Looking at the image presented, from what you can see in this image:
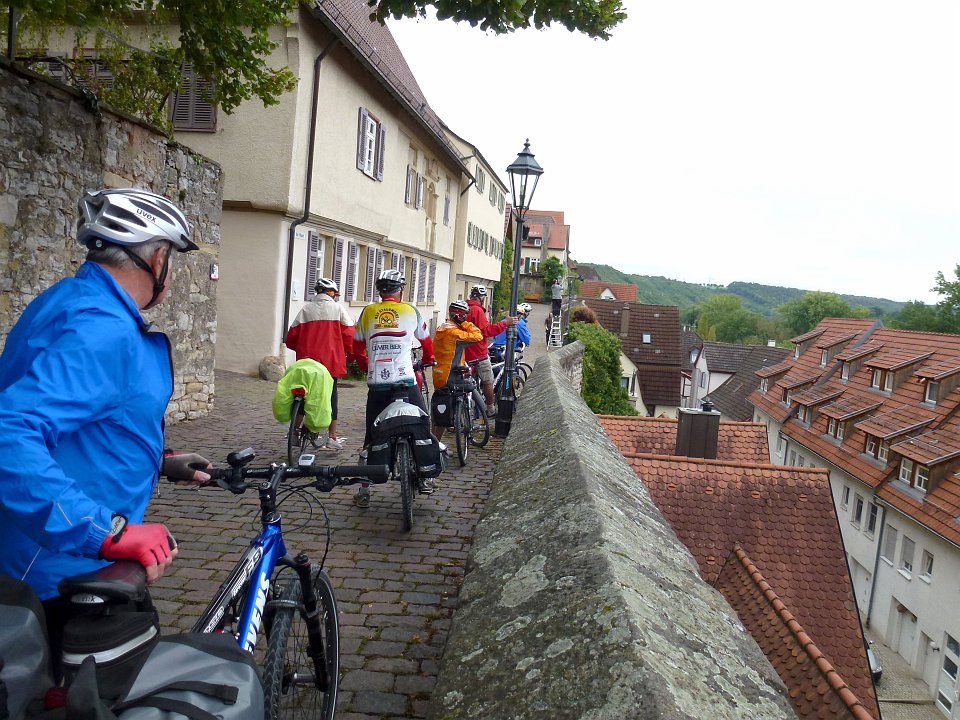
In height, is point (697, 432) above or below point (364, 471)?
below

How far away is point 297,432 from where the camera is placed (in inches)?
324

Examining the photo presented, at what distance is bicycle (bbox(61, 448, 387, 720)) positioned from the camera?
2.53m

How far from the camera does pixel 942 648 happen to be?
974 inches

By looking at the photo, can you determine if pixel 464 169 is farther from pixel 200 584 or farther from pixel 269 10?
pixel 200 584

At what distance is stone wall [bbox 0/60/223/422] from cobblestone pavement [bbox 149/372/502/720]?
217 cm

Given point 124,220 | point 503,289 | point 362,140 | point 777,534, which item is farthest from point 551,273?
point 124,220

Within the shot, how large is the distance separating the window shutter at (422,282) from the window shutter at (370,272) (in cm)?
567

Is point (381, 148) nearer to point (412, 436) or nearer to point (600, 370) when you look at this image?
point (600, 370)

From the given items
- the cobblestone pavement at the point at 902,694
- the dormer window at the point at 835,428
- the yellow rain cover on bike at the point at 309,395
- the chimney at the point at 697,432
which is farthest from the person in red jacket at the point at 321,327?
the dormer window at the point at 835,428

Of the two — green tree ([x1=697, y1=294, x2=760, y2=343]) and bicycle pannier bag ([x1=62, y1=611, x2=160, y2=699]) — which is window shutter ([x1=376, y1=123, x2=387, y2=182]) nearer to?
bicycle pannier bag ([x1=62, y1=611, x2=160, y2=699])

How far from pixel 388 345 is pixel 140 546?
198 inches

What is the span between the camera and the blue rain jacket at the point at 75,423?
5.44 ft

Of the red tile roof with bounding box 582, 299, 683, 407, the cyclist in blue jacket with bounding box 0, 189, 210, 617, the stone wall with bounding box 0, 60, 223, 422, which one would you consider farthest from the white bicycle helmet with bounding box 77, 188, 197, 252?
the red tile roof with bounding box 582, 299, 683, 407

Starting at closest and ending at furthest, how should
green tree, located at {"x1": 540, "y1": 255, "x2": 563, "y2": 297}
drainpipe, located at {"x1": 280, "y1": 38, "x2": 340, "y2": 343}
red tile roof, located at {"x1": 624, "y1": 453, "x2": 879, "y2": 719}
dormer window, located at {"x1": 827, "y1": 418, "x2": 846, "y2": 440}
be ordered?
red tile roof, located at {"x1": 624, "y1": 453, "x2": 879, "y2": 719}, drainpipe, located at {"x1": 280, "y1": 38, "x2": 340, "y2": 343}, dormer window, located at {"x1": 827, "y1": 418, "x2": 846, "y2": 440}, green tree, located at {"x1": 540, "y1": 255, "x2": 563, "y2": 297}
